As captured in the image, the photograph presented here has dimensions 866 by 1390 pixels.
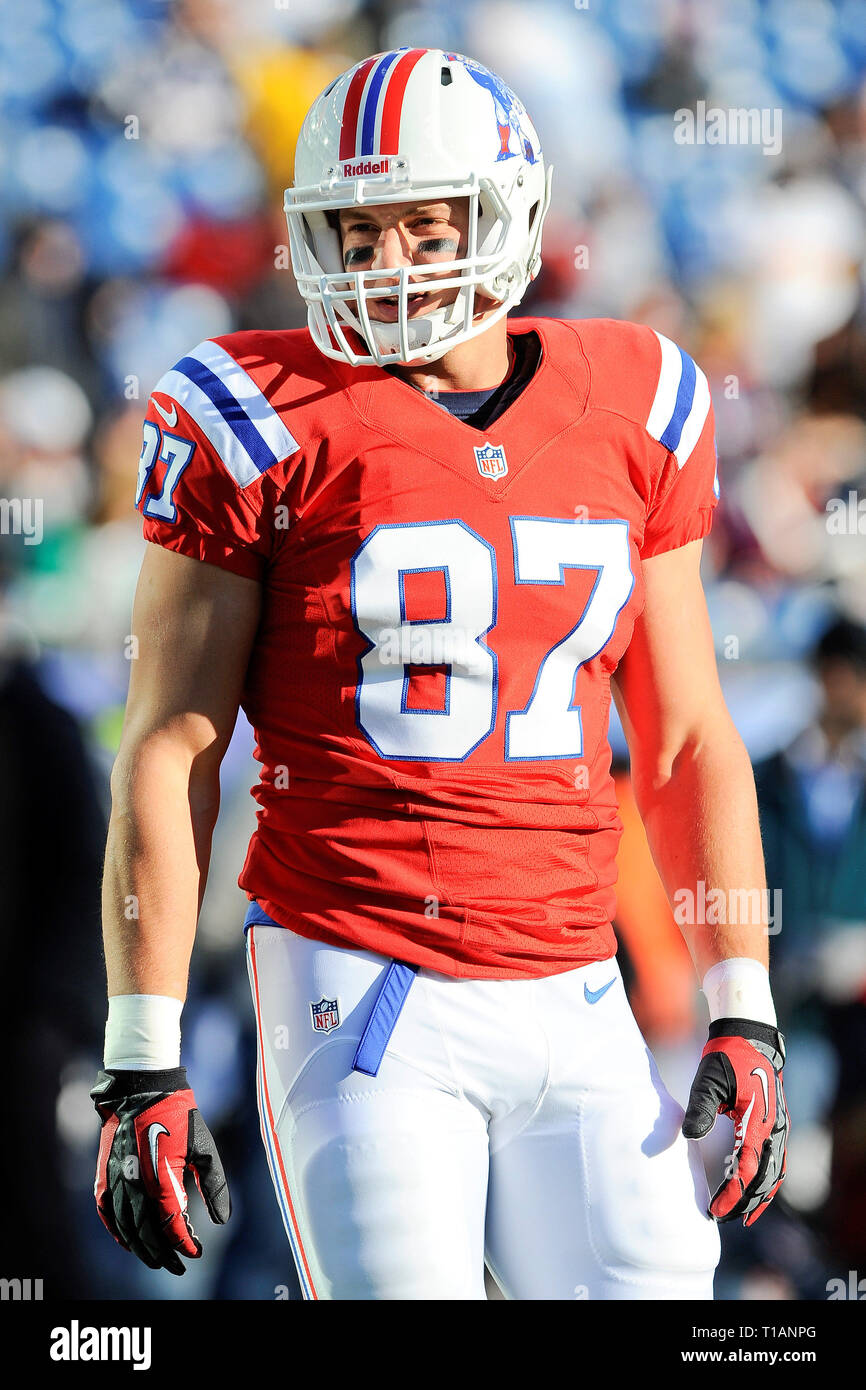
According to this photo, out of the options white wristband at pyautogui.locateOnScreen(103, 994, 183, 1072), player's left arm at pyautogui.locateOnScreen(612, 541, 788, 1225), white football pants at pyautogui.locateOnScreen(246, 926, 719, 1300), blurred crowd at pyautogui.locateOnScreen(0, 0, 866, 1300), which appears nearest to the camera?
white football pants at pyautogui.locateOnScreen(246, 926, 719, 1300)

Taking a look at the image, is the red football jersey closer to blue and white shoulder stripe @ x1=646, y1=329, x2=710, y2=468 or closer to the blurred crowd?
blue and white shoulder stripe @ x1=646, y1=329, x2=710, y2=468

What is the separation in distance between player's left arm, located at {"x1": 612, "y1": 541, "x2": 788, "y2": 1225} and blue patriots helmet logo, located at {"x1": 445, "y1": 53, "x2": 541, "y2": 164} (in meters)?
0.40

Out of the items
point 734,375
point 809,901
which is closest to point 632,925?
point 809,901

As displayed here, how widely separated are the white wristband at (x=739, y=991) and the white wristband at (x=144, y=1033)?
0.52 metres

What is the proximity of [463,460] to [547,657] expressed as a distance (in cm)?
19

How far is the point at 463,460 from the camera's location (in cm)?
127

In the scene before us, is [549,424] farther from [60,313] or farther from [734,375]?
A: [60,313]

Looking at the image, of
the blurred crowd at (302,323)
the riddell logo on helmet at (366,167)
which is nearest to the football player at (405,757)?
the riddell logo on helmet at (366,167)

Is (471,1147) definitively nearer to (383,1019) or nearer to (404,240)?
(383,1019)

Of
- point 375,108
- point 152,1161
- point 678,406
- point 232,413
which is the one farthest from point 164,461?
point 152,1161

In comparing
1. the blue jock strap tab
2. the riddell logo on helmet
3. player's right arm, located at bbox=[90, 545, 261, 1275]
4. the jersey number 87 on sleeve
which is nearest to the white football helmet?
the riddell logo on helmet

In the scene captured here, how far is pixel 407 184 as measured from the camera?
125 centimetres

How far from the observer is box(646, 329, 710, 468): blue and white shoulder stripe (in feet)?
4.47

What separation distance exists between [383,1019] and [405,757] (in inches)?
8.8
